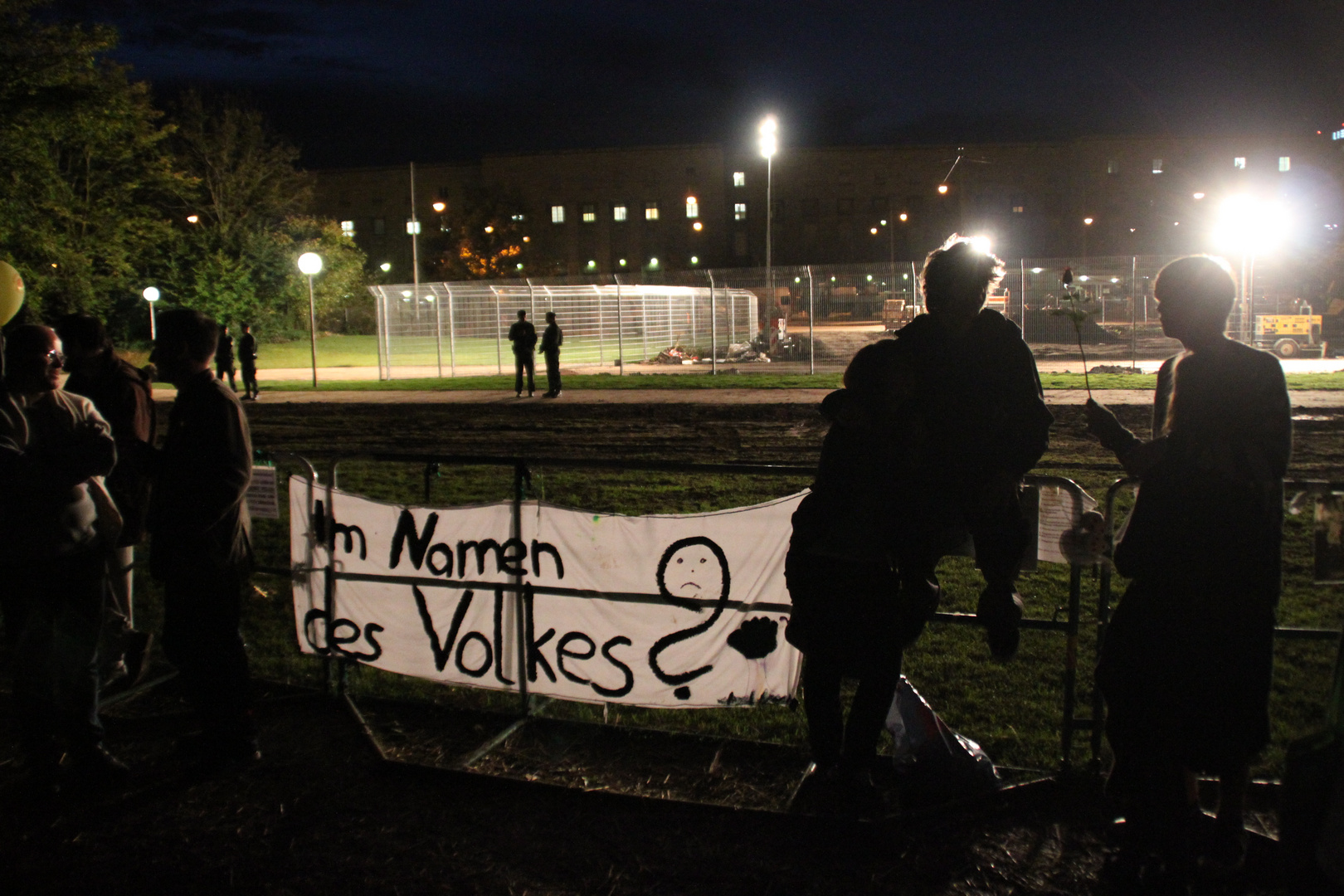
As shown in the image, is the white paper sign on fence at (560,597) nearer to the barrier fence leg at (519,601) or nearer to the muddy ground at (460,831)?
the barrier fence leg at (519,601)

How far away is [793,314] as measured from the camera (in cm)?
2839

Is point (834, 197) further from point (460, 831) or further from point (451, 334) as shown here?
point (460, 831)

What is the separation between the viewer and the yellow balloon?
16.5 ft

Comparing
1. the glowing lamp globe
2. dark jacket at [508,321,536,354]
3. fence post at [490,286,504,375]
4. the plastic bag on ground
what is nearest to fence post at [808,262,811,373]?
dark jacket at [508,321,536,354]

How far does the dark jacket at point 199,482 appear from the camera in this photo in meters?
3.77

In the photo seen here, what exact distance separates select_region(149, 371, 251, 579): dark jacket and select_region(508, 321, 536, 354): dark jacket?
57.6 feet

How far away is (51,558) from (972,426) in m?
3.41

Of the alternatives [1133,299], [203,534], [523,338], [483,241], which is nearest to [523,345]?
[523,338]

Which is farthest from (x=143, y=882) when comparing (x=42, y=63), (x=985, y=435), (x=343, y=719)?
(x=42, y=63)

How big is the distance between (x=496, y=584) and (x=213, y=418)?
132cm

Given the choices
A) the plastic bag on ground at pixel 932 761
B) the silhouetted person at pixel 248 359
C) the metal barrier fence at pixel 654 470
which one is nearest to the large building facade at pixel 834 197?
the silhouetted person at pixel 248 359

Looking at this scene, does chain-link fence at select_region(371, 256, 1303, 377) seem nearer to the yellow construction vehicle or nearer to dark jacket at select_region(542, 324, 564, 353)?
the yellow construction vehicle

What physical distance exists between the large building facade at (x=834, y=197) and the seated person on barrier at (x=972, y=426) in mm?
72031

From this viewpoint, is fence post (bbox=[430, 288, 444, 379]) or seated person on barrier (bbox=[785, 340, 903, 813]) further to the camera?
fence post (bbox=[430, 288, 444, 379])
